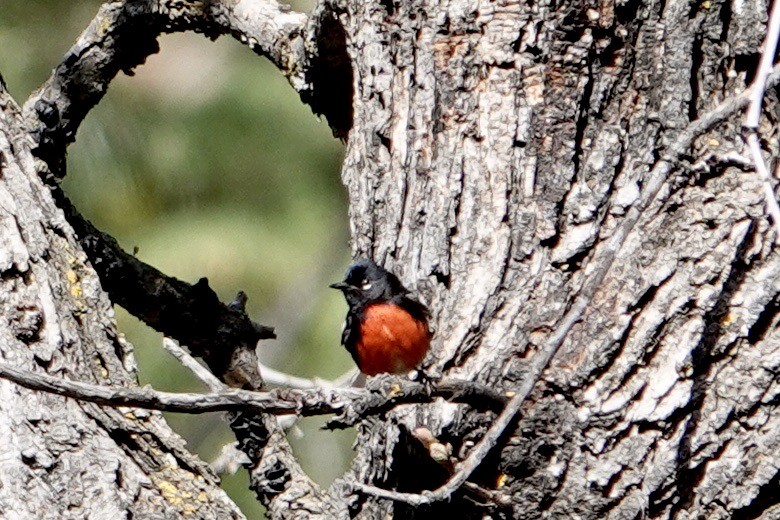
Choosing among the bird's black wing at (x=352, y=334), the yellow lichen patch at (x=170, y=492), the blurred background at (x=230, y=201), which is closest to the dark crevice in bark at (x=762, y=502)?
the yellow lichen patch at (x=170, y=492)

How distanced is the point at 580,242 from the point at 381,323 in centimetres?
139

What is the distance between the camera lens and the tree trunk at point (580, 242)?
2.66m

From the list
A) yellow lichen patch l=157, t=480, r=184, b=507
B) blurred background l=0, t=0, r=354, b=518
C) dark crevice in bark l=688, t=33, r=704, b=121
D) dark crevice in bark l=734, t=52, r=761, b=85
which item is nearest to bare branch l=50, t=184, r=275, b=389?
yellow lichen patch l=157, t=480, r=184, b=507

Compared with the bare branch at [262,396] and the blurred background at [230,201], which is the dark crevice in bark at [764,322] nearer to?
the bare branch at [262,396]

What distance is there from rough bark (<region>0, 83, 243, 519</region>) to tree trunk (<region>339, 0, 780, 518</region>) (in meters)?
0.50

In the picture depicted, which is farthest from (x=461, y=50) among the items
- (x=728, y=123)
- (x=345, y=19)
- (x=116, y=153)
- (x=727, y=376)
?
(x=116, y=153)

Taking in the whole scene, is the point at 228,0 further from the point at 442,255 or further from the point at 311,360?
the point at 311,360

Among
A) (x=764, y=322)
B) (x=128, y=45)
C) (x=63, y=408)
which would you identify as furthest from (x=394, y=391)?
(x=128, y=45)

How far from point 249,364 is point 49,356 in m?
0.98

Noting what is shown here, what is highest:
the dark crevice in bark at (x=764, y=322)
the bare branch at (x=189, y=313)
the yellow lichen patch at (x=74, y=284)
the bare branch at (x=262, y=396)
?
the bare branch at (x=189, y=313)

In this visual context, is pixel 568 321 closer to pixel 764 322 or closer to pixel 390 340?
pixel 764 322

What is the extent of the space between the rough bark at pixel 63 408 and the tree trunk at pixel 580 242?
0.50 m

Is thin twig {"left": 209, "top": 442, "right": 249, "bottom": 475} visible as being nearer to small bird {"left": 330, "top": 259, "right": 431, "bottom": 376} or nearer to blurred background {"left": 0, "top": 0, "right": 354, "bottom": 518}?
small bird {"left": 330, "top": 259, "right": 431, "bottom": 376}

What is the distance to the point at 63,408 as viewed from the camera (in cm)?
268
